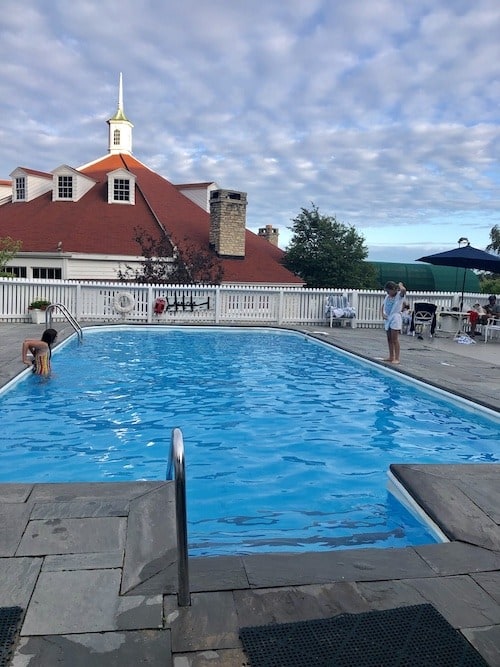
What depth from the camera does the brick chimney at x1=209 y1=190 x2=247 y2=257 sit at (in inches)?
861

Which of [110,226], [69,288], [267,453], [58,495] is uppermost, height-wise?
[110,226]

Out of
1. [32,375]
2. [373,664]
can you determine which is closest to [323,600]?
[373,664]

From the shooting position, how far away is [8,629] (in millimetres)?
2314

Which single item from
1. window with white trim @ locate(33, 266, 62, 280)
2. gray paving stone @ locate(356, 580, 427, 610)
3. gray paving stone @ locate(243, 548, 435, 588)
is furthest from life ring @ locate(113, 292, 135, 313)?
gray paving stone @ locate(356, 580, 427, 610)

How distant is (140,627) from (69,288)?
1525 centimetres

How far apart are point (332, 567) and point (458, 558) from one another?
749mm

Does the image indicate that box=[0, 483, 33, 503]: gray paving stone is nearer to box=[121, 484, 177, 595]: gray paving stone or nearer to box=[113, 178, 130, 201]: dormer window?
box=[121, 484, 177, 595]: gray paving stone

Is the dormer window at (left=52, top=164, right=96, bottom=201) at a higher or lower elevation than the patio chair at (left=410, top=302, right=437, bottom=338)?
higher

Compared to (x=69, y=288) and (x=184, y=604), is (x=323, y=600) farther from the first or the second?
(x=69, y=288)

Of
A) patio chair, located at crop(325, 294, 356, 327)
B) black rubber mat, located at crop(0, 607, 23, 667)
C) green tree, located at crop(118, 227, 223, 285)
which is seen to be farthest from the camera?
green tree, located at crop(118, 227, 223, 285)

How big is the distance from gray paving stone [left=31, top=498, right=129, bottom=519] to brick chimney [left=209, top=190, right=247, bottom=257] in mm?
19108

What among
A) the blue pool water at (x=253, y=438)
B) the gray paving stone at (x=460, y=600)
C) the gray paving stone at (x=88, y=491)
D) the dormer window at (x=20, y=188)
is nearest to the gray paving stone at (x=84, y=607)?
the gray paving stone at (x=88, y=491)

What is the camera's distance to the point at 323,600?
8.59 ft

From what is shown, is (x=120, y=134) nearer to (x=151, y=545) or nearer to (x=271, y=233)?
(x=271, y=233)
